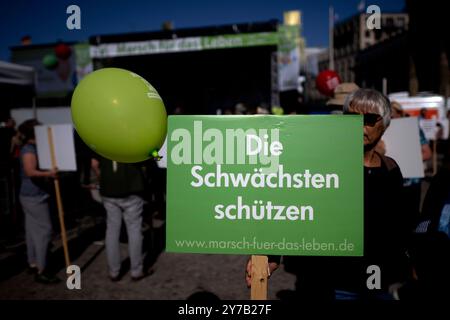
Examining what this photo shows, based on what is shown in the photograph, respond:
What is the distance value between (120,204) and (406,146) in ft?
9.72

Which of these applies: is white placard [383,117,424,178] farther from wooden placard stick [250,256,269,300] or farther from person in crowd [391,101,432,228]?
wooden placard stick [250,256,269,300]

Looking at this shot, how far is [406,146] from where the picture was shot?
2465mm

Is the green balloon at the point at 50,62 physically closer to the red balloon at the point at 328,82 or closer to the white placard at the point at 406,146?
the red balloon at the point at 328,82

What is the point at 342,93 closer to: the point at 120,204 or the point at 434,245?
the point at 434,245

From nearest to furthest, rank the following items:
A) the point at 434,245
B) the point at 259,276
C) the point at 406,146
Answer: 1. the point at 434,245
2. the point at 259,276
3. the point at 406,146

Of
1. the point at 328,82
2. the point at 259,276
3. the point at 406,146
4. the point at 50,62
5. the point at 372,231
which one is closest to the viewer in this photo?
the point at 259,276

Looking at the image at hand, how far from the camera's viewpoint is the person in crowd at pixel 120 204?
158 inches

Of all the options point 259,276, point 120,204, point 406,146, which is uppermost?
point 406,146

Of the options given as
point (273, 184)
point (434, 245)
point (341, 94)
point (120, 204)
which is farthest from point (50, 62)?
point (434, 245)

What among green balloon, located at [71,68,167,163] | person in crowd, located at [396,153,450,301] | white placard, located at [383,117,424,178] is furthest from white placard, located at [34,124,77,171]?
person in crowd, located at [396,153,450,301]

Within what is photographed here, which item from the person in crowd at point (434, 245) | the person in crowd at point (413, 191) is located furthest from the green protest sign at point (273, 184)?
the person in crowd at point (413, 191)

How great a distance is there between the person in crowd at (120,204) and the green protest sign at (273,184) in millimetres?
2525

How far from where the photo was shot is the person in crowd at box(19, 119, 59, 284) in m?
4.08

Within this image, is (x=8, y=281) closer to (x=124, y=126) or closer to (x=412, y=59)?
(x=124, y=126)
